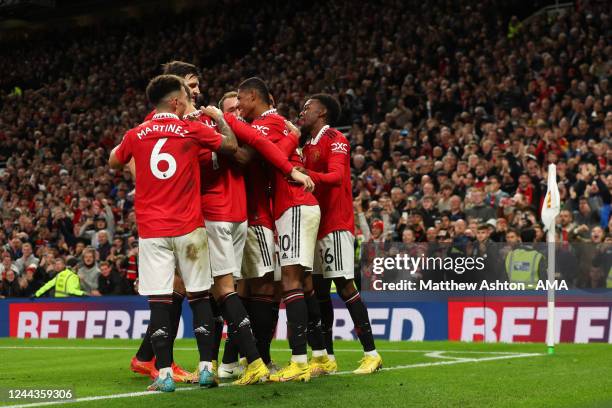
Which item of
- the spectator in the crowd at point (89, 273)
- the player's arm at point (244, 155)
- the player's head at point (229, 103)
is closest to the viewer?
the player's arm at point (244, 155)

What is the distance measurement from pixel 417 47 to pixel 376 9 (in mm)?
3663

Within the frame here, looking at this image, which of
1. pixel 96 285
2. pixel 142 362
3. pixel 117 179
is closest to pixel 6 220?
pixel 117 179

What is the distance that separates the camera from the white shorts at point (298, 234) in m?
8.06

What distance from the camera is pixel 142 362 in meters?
8.68

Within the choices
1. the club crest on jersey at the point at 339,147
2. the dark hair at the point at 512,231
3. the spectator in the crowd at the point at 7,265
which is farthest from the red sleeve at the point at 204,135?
the spectator in the crowd at the point at 7,265

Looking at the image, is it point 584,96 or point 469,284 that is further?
point 584,96

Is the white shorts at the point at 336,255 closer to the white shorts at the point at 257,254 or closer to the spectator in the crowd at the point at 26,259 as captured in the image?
→ the white shorts at the point at 257,254

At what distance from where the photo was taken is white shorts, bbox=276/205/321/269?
806cm

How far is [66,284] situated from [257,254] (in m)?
11.1

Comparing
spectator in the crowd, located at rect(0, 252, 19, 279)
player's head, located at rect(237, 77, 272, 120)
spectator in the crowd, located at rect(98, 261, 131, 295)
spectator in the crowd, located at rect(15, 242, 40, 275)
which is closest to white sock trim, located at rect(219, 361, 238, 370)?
player's head, located at rect(237, 77, 272, 120)

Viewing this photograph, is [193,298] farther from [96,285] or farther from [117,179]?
[117,179]

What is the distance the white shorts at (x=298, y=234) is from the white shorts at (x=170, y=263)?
929mm

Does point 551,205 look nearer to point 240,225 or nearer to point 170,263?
point 240,225

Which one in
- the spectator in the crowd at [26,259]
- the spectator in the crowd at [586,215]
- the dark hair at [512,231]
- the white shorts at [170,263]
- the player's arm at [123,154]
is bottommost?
the spectator in the crowd at [26,259]
